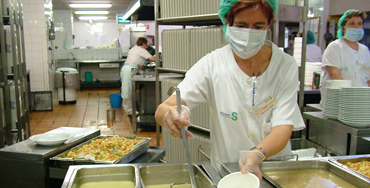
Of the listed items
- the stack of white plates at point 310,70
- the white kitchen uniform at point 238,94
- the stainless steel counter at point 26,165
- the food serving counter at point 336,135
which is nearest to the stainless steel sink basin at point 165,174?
the white kitchen uniform at point 238,94

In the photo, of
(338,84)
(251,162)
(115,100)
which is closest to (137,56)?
(115,100)

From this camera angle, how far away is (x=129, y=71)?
288 inches

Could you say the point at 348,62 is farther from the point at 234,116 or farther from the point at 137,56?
the point at 137,56

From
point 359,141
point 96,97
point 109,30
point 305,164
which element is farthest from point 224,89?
point 109,30

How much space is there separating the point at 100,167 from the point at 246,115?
2.44 ft

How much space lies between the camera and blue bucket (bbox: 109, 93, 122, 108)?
778 centimetres

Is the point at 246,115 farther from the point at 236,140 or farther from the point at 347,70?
the point at 347,70

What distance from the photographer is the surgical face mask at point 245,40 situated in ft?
4.95

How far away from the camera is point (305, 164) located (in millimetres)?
1580

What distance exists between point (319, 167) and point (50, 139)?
174 centimetres

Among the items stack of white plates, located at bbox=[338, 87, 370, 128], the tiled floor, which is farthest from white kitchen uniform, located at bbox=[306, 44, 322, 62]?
stack of white plates, located at bbox=[338, 87, 370, 128]

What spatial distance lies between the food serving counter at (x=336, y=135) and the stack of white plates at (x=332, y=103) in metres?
0.04

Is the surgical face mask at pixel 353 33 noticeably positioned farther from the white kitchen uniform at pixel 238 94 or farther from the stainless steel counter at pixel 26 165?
the stainless steel counter at pixel 26 165

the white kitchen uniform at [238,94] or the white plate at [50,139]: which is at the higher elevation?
the white kitchen uniform at [238,94]
